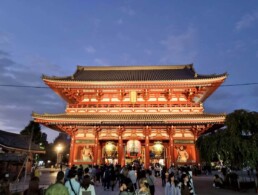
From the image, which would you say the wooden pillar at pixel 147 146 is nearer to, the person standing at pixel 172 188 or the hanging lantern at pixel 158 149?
the hanging lantern at pixel 158 149

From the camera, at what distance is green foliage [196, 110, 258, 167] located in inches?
543

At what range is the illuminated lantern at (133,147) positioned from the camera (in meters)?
25.4

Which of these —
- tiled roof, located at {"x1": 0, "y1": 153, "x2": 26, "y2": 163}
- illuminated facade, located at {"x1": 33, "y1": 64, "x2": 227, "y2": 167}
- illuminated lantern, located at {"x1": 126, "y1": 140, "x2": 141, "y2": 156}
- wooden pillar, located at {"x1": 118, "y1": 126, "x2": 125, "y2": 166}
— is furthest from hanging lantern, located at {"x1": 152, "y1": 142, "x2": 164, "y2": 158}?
tiled roof, located at {"x1": 0, "y1": 153, "x2": 26, "y2": 163}

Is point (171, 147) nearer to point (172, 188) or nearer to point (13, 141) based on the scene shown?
point (172, 188)

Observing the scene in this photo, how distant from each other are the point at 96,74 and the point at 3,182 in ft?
81.3

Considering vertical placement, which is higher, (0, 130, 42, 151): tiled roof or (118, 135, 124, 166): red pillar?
(0, 130, 42, 151): tiled roof

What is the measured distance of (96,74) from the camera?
33062 millimetres

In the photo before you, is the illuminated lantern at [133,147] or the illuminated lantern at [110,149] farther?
the illuminated lantern at [110,149]

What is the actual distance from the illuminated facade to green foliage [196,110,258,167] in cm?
792

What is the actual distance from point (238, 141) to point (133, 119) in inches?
448

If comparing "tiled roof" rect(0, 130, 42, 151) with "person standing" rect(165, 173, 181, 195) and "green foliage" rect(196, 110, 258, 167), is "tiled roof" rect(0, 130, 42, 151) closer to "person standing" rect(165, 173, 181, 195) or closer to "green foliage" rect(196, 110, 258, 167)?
"green foliage" rect(196, 110, 258, 167)

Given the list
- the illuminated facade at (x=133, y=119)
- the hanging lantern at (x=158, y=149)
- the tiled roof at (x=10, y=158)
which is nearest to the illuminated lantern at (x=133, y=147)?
the illuminated facade at (x=133, y=119)

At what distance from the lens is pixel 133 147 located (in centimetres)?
2536

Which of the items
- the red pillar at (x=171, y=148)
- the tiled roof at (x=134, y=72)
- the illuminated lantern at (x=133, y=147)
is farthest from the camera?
the tiled roof at (x=134, y=72)
